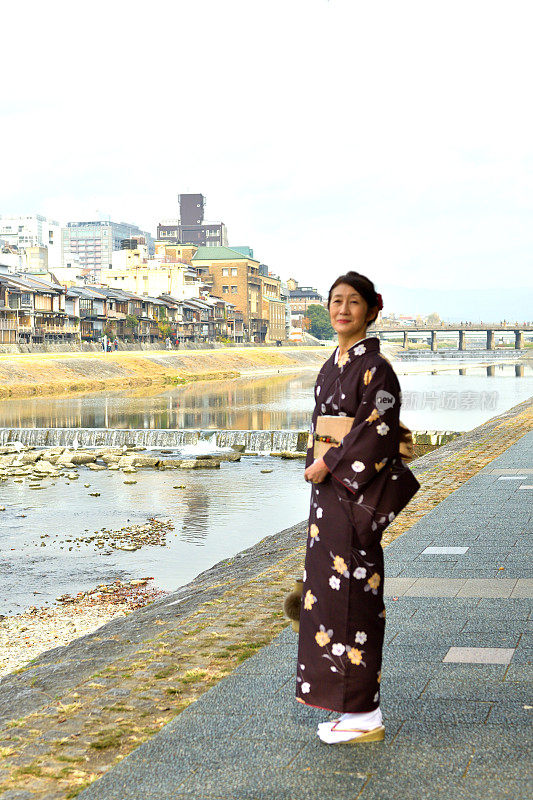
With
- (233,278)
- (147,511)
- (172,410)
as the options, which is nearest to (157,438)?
(147,511)

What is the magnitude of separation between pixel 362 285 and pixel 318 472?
3.00ft

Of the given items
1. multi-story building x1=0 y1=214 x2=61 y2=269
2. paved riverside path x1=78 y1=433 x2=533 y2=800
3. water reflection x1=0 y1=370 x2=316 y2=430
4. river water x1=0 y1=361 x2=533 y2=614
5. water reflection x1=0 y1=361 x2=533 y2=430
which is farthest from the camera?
multi-story building x1=0 y1=214 x2=61 y2=269

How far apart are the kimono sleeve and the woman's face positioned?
0.26m

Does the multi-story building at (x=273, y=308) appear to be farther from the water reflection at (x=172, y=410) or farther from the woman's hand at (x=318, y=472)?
the woman's hand at (x=318, y=472)

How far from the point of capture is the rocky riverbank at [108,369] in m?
53.0

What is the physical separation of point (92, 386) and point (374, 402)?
5481 centimetres

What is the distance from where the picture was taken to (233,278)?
142375mm

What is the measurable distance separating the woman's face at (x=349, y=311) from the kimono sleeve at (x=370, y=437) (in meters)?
0.26

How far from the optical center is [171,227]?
632 ft

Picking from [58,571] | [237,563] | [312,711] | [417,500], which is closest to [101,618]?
[237,563]

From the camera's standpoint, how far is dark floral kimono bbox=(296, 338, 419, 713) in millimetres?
3689

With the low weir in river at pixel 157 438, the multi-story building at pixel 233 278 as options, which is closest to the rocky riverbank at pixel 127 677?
the low weir in river at pixel 157 438

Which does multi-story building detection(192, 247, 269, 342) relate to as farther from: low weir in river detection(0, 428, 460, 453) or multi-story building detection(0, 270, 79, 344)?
low weir in river detection(0, 428, 460, 453)

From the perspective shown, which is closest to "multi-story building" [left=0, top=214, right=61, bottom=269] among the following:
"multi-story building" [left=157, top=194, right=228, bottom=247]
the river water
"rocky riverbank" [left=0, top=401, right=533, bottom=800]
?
"multi-story building" [left=157, top=194, right=228, bottom=247]
